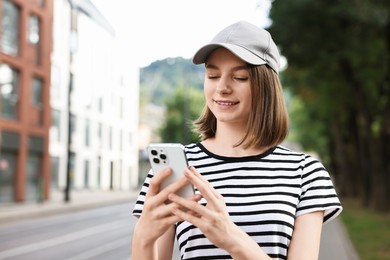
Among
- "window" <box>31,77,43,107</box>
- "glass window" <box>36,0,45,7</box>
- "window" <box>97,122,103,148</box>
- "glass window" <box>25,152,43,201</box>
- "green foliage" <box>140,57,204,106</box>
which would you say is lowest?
"glass window" <box>25,152,43,201</box>

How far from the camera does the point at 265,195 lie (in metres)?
2.08

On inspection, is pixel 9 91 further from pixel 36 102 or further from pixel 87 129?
pixel 87 129

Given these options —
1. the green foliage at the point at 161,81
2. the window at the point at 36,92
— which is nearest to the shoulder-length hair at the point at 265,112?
the window at the point at 36,92

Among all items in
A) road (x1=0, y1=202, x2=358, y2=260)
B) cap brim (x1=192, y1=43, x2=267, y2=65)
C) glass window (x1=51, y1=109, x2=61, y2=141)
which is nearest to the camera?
cap brim (x1=192, y1=43, x2=267, y2=65)

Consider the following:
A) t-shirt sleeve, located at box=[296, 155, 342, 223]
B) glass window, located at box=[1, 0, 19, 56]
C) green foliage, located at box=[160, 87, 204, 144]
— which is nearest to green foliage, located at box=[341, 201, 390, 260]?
t-shirt sleeve, located at box=[296, 155, 342, 223]

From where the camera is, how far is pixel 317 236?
2.04m

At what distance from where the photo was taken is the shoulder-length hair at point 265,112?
6.83 feet

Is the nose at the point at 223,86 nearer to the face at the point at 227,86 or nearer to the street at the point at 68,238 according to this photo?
the face at the point at 227,86

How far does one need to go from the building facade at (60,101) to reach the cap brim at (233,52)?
16154mm

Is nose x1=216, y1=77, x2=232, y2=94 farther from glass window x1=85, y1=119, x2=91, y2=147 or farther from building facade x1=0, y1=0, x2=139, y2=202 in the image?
glass window x1=85, y1=119, x2=91, y2=147

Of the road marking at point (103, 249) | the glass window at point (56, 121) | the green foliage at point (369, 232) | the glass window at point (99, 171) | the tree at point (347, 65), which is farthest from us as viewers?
the glass window at point (99, 171)

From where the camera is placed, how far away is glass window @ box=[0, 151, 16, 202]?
28.0 metres

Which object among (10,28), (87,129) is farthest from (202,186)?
(87,129)

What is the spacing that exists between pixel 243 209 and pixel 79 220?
1882 cm
